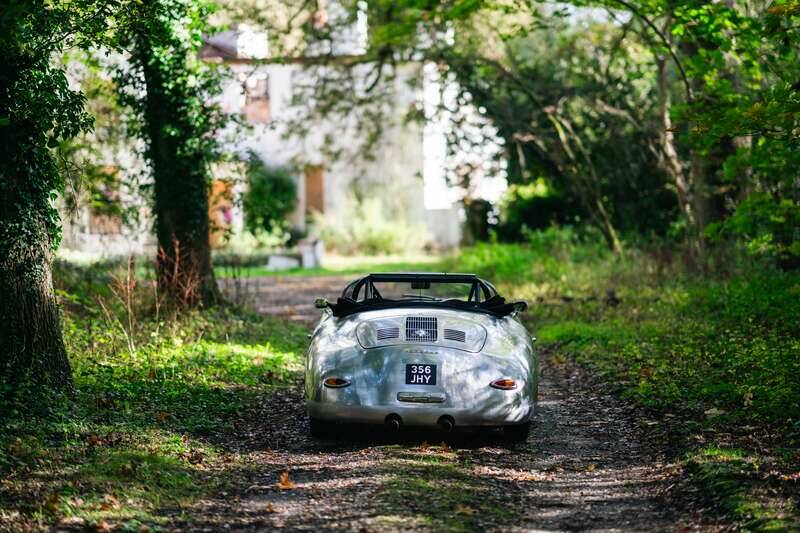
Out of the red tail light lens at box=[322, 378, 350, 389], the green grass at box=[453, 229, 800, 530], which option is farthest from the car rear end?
the green grass at box=[453, 229, 800, 530]

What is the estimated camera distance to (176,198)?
1705 cm

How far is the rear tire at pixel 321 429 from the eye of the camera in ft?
31.3

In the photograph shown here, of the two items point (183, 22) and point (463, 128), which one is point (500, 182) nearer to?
point (463, 128)

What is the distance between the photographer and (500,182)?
34594mm

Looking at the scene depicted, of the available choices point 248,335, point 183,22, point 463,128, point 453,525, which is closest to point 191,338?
point 248,335

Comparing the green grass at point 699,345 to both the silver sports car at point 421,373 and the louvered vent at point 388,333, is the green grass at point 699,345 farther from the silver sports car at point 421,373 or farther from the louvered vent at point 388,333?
the louvered vent at point 388,333

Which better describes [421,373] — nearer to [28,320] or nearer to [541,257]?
[28,320]

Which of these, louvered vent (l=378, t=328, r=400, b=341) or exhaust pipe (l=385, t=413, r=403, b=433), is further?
louvered vent (l=378, t=328, r=400, b=341)

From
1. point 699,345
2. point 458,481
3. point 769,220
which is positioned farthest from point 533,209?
point 458,481

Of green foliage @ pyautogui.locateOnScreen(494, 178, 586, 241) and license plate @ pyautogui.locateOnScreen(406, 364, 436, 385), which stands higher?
green foliage @ pyautogui.locateOnScreen(494, 178, 586, 241)

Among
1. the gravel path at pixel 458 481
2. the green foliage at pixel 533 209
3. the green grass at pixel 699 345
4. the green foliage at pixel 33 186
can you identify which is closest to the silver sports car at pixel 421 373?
the gravel path at pixel 458 481

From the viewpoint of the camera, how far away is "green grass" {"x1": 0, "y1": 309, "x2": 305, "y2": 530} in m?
7.22

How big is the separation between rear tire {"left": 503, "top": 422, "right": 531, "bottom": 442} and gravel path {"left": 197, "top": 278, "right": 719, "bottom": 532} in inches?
3.7

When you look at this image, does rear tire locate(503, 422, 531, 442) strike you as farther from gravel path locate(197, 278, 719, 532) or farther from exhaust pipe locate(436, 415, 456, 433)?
exhaust pipe locate(436, 415, 456, 433)
